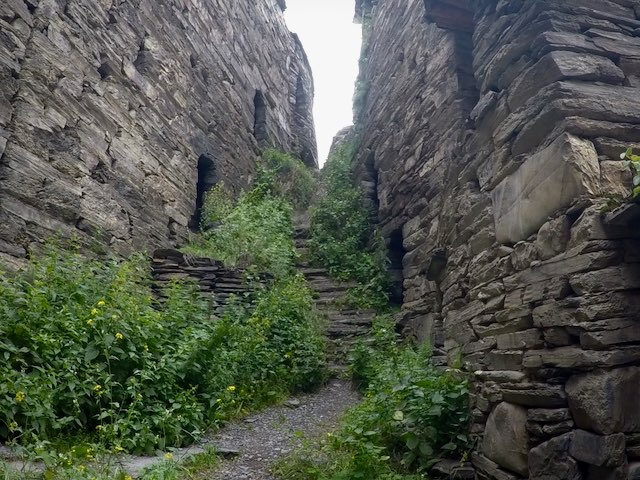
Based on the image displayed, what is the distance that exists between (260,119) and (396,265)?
632 cm

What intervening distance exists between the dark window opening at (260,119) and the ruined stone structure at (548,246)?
26.1 ft

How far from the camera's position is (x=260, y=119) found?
12109 mm

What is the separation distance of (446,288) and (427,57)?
4.08m

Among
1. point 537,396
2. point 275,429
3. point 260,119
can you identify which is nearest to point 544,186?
point 537,396

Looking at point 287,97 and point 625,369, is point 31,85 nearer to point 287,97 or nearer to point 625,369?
point 625,369

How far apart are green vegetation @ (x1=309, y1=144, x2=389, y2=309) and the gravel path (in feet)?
7.06

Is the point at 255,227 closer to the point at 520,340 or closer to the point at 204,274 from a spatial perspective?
the point at 204,274

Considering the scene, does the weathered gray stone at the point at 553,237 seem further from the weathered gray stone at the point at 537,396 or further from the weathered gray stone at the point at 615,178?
the weathered gray stone at the point at 537,396

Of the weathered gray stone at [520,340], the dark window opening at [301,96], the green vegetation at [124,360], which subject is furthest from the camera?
the dark window opening at [301,96]

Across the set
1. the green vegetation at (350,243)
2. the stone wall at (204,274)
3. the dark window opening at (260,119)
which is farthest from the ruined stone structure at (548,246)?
the dark window opening at (260,119)

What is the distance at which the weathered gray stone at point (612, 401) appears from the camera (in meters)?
1.94

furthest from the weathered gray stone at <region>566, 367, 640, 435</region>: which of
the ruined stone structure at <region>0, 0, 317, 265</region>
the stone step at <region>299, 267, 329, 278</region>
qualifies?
A: the stone step at <region>299, 267, 329, 278</region>

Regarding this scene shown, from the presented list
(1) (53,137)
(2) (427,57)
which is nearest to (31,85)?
(1) (53,137)

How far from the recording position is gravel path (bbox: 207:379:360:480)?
3182 millimetres
